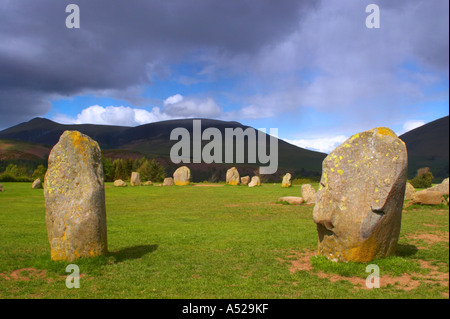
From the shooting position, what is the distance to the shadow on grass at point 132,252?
1051cm

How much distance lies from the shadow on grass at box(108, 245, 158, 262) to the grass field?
3 cm

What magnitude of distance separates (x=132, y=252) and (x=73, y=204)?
2.90 m

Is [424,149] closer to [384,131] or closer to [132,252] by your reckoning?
[384,131]

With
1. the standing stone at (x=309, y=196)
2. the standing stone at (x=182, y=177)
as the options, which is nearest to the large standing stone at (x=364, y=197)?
the standing stone at (x=309, y=196)

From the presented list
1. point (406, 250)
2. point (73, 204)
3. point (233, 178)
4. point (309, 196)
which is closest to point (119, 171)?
point (233, 178)

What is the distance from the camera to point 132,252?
11250 millimetres

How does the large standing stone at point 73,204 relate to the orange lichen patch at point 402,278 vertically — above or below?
above

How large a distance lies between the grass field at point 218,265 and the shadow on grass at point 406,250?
0.10ft

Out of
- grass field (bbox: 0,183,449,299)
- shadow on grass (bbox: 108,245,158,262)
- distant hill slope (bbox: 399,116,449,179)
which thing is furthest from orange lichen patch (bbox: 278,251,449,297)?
distant hill slope (bbox: 399,116,449,179)

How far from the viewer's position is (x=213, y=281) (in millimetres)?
8297

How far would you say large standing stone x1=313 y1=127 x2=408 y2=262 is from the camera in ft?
28.8

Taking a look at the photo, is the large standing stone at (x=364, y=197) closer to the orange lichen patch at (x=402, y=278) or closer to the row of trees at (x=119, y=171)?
the orange lichen patch at (x=402, y=278)

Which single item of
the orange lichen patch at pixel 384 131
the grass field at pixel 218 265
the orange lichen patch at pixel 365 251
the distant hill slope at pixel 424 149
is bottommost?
the grass field at pixel 218 265

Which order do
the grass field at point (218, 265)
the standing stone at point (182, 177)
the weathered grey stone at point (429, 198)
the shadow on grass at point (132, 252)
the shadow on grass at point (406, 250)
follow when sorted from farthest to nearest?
the standing stone at point (182, 177), the weathered grey stone at point (429, 198), the shadow on grass at point (132, 252), the shadow on grass at point (406, 250), the grass field at point (218, 265)
